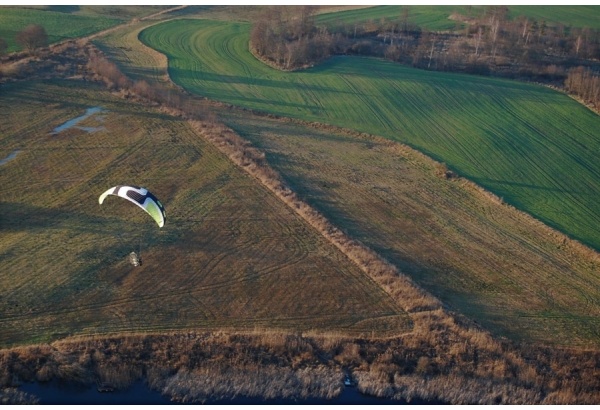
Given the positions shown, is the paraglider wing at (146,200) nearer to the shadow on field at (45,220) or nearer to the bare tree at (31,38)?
the shadow on field at (45,220)

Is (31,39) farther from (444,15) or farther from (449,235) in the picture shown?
(444,15)

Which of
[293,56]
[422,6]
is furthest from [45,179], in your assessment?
[422,6]

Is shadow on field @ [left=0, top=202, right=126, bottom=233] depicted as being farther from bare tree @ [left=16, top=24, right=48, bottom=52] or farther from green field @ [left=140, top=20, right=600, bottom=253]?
bare tree @ [left=16, top=24, right=48, bottom=52]

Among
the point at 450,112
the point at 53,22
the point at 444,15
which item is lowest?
the point at 450,112

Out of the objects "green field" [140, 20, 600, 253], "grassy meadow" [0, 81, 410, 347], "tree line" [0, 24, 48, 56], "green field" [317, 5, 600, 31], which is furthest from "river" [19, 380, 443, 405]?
"green field" [317, 5, 600, 31]

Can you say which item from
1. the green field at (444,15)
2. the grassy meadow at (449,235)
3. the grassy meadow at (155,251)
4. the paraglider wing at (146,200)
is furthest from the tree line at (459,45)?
the paraglider wing at (146,200)

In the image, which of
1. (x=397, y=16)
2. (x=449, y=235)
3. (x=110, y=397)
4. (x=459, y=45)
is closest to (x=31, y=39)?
(x=449, y=235)

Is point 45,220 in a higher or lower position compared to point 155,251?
higher
